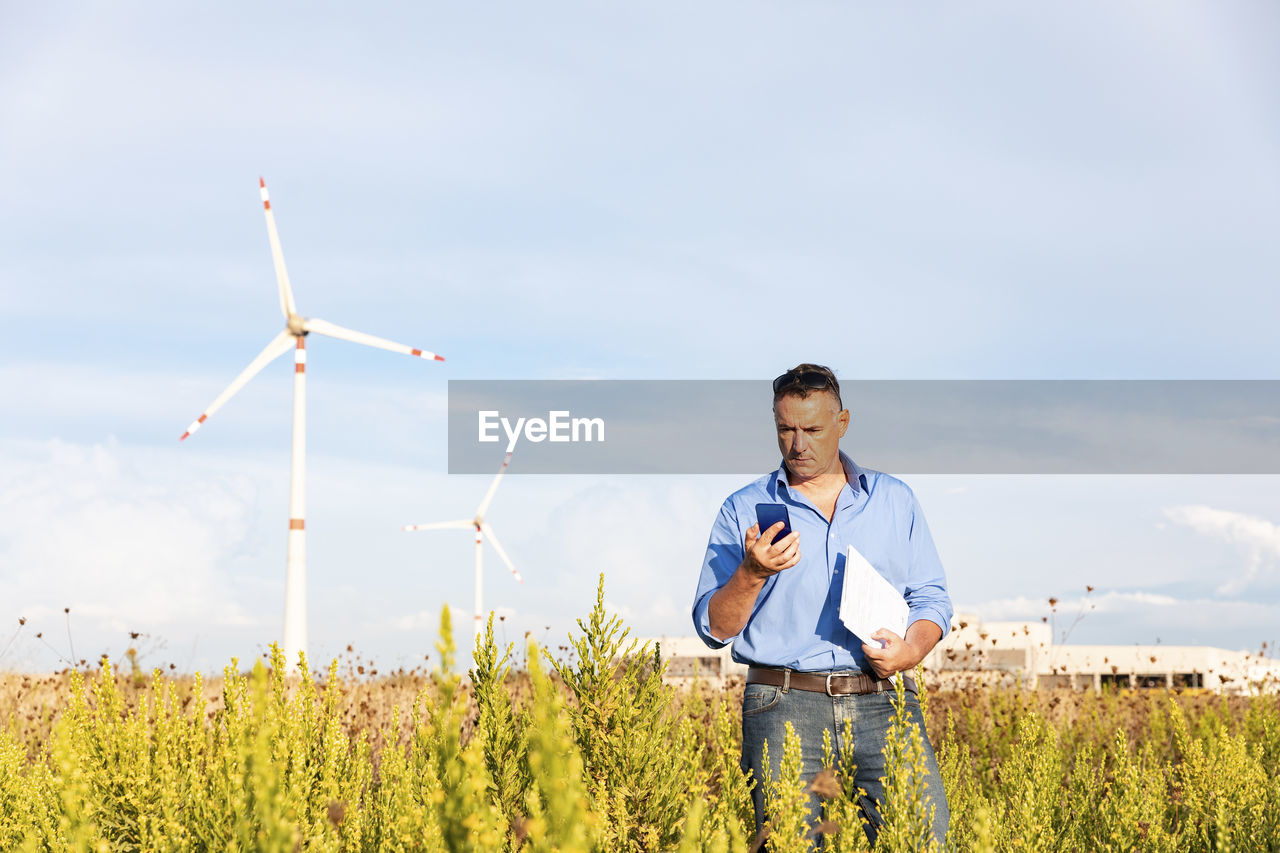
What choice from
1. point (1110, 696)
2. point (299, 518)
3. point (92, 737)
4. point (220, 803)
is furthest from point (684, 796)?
point (299, 518)

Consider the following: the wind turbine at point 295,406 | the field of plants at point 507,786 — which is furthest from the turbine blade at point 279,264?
the field of plants at point 507,786

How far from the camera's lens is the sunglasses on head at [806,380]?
194 inches

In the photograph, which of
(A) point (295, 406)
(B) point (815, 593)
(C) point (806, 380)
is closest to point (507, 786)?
(B) point (815, 593)

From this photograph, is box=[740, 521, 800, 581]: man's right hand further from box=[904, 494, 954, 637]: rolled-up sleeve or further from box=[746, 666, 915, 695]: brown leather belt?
box=[904, 494, 954, 637]: rolled-up sleeve

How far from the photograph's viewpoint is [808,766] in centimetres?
456

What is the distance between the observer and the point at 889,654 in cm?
450

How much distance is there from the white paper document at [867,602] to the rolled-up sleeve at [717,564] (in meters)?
0.58

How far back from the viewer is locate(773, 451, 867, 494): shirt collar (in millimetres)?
5195

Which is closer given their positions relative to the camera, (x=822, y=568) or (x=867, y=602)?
(x=867, y=602)

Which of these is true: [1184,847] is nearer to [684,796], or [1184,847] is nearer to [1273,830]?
[1273,830]

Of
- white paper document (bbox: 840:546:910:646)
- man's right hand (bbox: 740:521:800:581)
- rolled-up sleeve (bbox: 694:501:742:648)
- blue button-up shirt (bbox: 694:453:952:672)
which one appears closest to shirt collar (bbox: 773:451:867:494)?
blue button-up shirt (bbox: 694:453:952:672)

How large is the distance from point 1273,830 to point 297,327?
19979 mm

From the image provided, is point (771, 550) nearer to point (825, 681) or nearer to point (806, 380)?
point (825, 681)

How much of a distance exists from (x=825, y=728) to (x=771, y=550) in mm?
943
